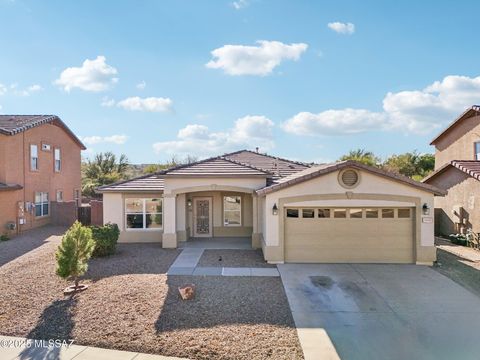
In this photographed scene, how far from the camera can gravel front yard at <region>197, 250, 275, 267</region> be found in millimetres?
12844

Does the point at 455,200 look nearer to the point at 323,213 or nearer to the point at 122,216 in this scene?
the point at 323,213

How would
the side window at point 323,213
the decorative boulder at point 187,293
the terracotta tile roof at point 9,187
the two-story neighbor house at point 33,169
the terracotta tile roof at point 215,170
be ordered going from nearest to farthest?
the decorative boulder at point 187,293 → the side window at point 323,213 → the terracotta tile roof at point 215,170 → the terracotta tile roof at point 9,187 → the two-story neighbor house at point 33,169

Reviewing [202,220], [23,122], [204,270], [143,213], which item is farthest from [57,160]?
[204,270]

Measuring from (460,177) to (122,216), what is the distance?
1803 centimetres

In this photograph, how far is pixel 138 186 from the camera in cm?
1712

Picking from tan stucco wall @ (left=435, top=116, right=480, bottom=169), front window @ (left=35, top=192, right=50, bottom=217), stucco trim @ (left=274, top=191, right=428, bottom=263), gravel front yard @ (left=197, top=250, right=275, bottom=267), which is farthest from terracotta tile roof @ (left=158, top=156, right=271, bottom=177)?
tan stucco wall @ (left=435, top=116, right=480, bottom=169)

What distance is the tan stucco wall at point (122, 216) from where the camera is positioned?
664 inches

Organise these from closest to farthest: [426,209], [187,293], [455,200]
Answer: [187,293], [426,209], [455,200]

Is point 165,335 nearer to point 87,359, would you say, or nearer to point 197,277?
point 87,359

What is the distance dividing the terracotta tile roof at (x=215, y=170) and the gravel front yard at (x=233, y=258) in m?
3.48

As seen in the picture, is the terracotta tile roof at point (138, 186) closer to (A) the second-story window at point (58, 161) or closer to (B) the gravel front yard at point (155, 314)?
(B) the gravel front yard at point (155, 314)

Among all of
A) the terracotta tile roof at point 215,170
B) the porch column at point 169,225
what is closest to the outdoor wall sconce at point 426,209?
the terracotta tile roof at point 215,170

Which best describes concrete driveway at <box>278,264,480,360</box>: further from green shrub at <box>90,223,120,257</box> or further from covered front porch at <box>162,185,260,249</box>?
green shrub at <box>90,223,120,257</box>

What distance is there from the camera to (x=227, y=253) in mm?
14648
